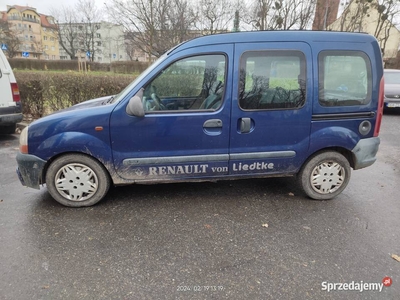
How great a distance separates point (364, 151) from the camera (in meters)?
3.62

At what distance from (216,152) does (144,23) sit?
20065 mm

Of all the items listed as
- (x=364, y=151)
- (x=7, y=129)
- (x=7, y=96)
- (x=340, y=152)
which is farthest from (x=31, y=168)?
(x=7, y=129)

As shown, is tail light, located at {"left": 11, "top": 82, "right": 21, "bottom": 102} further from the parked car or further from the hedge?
Result: the hedge

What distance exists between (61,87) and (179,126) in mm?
5550

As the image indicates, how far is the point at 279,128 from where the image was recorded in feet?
11.1

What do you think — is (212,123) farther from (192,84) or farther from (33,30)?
(33,30)

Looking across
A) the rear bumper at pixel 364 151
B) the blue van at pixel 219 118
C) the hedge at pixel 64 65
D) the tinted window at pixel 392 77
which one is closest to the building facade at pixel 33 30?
the hedge at pixel 64 65

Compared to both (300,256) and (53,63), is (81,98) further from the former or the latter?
(53,63)

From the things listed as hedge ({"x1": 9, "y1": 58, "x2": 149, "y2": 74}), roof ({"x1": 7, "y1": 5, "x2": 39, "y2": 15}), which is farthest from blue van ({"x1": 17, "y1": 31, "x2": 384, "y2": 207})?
roof ({"x1": 7, "y1": 5, "x2": 39, "y2": 15})

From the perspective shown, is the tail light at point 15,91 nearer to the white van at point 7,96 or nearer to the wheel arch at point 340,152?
the white van at point 7,96

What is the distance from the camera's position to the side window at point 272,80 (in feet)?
10.8

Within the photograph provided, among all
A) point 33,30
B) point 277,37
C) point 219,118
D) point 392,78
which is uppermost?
point 33,30

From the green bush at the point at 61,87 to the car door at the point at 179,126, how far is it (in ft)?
15.0

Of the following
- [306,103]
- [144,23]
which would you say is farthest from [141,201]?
[144,23]
